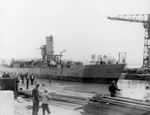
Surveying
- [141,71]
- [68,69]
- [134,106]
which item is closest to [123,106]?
[134,106]

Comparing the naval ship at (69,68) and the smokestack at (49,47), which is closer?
the naval ship at (69,68)

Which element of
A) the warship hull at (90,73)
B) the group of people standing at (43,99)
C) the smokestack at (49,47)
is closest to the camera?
the group of people standing at (43,99)

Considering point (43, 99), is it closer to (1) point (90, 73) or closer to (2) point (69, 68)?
(1) point (90, 73)

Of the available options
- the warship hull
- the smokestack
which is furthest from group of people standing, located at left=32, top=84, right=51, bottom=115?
the smokestack

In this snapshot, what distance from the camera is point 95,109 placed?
9414 millimetres

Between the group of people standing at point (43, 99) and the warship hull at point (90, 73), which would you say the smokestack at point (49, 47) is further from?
the group of people standing at point (43, 99)

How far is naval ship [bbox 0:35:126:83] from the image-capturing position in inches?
1446

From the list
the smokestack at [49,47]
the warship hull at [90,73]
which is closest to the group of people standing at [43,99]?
the warship hull at [90,73]

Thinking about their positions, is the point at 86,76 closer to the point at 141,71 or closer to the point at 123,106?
the point at 141,71

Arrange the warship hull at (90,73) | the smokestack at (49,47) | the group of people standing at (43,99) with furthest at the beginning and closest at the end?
the smokestack at (49,47), the warship hull at (90,73), the group of people standing at (43,99)

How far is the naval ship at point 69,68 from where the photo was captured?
120 feet

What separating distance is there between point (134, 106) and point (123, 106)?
39cm

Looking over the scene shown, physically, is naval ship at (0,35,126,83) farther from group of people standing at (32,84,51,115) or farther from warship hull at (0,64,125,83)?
group of people standing at (32,84,51,115)

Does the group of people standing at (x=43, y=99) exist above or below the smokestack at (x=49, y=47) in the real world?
below
